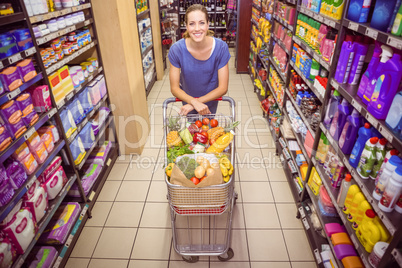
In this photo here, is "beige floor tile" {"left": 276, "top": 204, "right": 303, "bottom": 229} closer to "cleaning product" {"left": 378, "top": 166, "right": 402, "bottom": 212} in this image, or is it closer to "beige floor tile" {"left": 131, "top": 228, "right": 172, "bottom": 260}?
"beige floor tile" {"left": 131, "top": 228, "right": 172, "bottom": 260}

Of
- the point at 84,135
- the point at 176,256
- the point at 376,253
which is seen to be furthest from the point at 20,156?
the point at 376,253

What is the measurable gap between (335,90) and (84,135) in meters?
2.61

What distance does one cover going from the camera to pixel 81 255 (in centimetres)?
265

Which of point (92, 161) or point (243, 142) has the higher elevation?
point (92, 161)

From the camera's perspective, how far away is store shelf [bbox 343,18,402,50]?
1.45 metres

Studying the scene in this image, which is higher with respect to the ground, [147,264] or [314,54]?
[314,54]

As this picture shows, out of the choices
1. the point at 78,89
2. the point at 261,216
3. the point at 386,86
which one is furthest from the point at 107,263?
the point at 386,86

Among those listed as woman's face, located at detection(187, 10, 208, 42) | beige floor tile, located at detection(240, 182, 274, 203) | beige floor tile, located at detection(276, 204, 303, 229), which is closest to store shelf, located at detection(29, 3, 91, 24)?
woman's face, located at detection(187, 10, 208, 42)

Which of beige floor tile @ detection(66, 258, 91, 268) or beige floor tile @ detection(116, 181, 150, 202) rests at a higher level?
beige floor tile @ detection(116, 181, 150, 202)

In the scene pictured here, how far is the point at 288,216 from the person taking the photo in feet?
9.96

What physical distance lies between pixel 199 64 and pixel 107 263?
84.7 inches

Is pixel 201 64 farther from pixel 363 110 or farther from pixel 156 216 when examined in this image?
pixel 156 216

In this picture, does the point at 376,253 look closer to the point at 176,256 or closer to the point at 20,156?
the point at 176,256

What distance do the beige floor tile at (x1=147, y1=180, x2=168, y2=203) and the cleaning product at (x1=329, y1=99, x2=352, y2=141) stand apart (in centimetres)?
202
